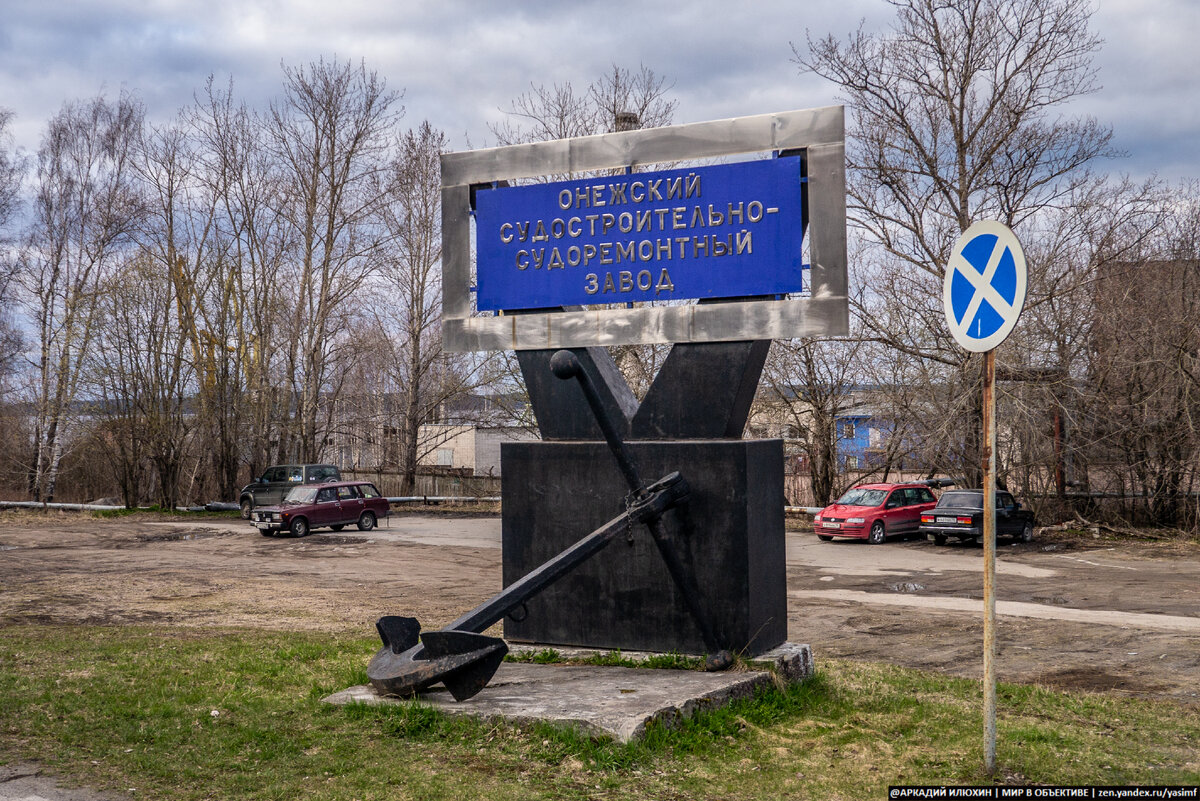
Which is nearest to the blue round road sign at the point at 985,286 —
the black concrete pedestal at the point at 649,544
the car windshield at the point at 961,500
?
the black concrete pedestal at the point at 649,544

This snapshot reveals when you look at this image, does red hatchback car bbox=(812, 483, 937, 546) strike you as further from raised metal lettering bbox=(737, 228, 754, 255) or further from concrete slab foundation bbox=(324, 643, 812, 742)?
raised metal lettering bbox=(737, 228, 754, 255)

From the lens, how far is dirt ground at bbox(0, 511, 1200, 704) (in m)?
10.6

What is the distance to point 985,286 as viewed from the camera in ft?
17.1

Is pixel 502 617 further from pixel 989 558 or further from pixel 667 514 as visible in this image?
pixel 989 558

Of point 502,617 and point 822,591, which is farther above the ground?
point 502,617

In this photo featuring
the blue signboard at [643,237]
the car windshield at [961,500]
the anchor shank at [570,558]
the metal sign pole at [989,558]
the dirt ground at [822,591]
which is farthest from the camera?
the car windshield at [961,500]

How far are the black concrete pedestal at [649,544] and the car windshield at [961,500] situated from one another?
1857 cm

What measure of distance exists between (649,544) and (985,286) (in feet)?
10.5

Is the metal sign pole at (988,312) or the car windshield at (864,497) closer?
the metal sign pole at (988,312)

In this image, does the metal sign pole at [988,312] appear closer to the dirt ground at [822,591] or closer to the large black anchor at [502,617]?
the large black anchor at [502,617]

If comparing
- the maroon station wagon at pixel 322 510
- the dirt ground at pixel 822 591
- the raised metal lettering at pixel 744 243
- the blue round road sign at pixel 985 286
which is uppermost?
the raised metal lettering at pixel 744 243

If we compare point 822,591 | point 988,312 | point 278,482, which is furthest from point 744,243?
point 278,482

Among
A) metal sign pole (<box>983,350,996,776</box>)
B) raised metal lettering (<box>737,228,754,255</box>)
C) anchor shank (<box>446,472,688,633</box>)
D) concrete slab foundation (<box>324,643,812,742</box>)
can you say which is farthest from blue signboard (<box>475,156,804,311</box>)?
concrete slab foundation (<box>324,643,812,742</box>)

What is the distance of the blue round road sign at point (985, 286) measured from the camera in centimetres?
509
